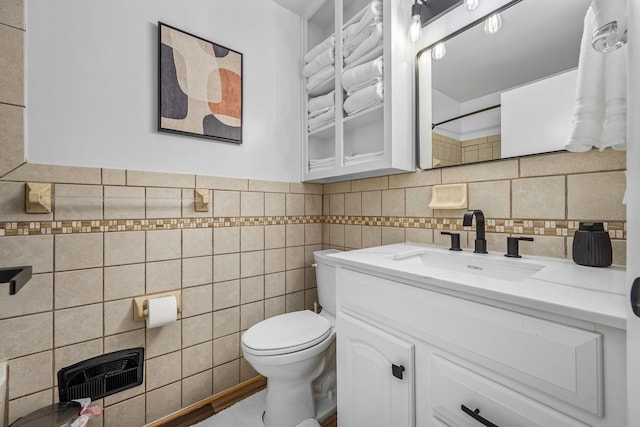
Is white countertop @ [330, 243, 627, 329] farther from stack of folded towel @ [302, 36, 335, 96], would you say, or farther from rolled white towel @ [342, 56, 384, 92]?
stack of folded towel @ [302, 36, 335, 96]

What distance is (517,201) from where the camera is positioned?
1045mm

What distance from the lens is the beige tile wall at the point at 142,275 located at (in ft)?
3.39

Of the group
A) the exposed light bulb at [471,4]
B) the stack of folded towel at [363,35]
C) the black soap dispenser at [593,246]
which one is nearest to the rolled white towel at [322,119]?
the stack of folded towel at [363,35]

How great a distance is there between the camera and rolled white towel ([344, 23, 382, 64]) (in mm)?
1298

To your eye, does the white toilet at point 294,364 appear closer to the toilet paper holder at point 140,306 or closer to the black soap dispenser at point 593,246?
the toilet paper holder at point 140,306

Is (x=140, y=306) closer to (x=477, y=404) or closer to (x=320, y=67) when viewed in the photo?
(x=477, y=404)

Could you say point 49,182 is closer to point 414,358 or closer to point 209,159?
point 209,159

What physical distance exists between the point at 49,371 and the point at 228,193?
1.05 meters

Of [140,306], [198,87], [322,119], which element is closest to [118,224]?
[140,306]

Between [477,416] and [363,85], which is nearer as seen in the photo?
[477,416]

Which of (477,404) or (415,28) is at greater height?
(415,28)

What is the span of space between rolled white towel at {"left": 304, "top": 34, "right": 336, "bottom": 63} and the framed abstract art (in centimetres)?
46

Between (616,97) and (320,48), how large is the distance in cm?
146

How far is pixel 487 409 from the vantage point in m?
0.64
